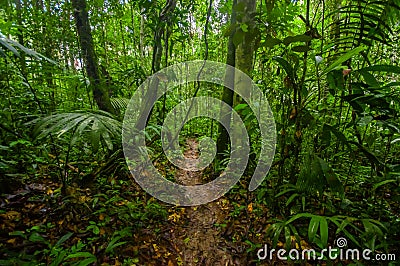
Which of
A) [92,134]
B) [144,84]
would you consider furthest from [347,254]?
[144,84]

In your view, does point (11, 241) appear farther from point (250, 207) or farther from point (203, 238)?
point (250, 207)

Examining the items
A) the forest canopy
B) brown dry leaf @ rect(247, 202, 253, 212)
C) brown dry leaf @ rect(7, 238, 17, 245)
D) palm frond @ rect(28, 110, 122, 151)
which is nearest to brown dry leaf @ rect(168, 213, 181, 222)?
the forest canopy

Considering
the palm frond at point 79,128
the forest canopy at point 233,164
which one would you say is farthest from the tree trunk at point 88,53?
the palm frond at point 79,128

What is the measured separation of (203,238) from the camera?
226 centimetres

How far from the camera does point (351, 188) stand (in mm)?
2332

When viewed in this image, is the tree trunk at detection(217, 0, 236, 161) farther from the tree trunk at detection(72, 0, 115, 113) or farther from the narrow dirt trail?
the tree trunk at detection(72, 0, 115, 113)

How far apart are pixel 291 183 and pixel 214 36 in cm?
445

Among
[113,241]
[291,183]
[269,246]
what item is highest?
[291,183]

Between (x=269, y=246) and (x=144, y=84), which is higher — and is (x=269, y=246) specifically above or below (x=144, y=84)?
below

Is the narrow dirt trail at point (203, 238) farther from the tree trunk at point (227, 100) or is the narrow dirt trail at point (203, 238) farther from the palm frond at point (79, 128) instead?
the palm frond at point (79, 128)

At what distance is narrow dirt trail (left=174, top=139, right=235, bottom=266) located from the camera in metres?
2.01

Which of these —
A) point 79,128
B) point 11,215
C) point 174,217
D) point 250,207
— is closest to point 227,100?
point 250,207

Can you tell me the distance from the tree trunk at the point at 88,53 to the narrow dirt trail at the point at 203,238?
67.9 inches

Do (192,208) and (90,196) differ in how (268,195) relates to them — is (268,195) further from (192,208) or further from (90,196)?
(90,196)
